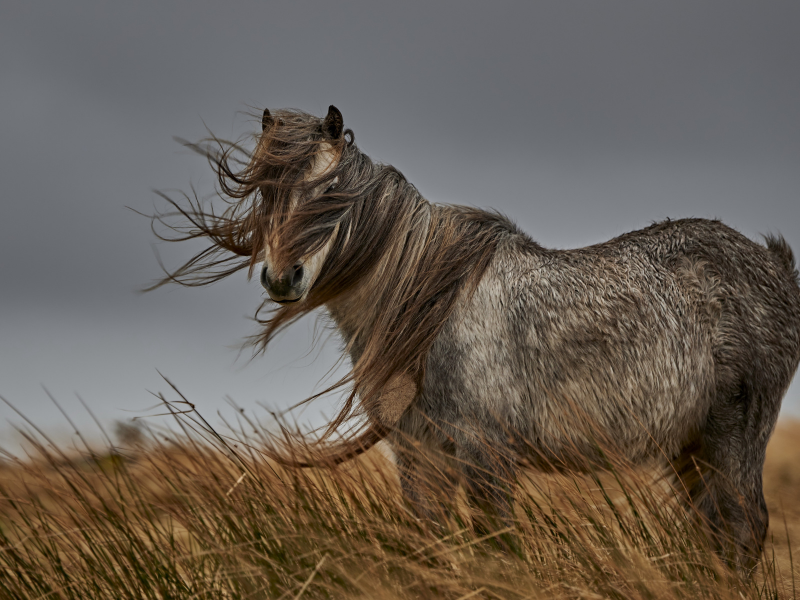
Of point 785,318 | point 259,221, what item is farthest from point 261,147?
point 785,318

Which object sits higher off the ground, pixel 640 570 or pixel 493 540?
pixel 493 540

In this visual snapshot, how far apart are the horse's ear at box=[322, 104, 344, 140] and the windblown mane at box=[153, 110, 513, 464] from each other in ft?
0.12

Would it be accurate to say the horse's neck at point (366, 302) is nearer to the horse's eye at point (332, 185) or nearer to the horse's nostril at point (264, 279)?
the horse's eye at point (332, 185)

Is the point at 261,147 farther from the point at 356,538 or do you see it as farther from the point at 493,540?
the point at 493,540

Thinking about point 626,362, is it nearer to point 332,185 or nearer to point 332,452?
point 332,452

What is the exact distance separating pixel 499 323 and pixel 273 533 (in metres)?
1.57

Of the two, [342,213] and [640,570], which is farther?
[342,213]

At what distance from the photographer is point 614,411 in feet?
12.0

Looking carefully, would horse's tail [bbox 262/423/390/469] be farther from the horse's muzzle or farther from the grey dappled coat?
the horse's muzzle

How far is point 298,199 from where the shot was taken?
11.1 feet

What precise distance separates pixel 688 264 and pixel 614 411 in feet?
3.42

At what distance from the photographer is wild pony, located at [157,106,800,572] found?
134 inches

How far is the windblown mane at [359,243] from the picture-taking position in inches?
134

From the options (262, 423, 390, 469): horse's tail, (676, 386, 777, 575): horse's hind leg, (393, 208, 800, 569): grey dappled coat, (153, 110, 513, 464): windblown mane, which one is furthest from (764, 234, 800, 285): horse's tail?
(262, 423, 390, 469): horse's tail
